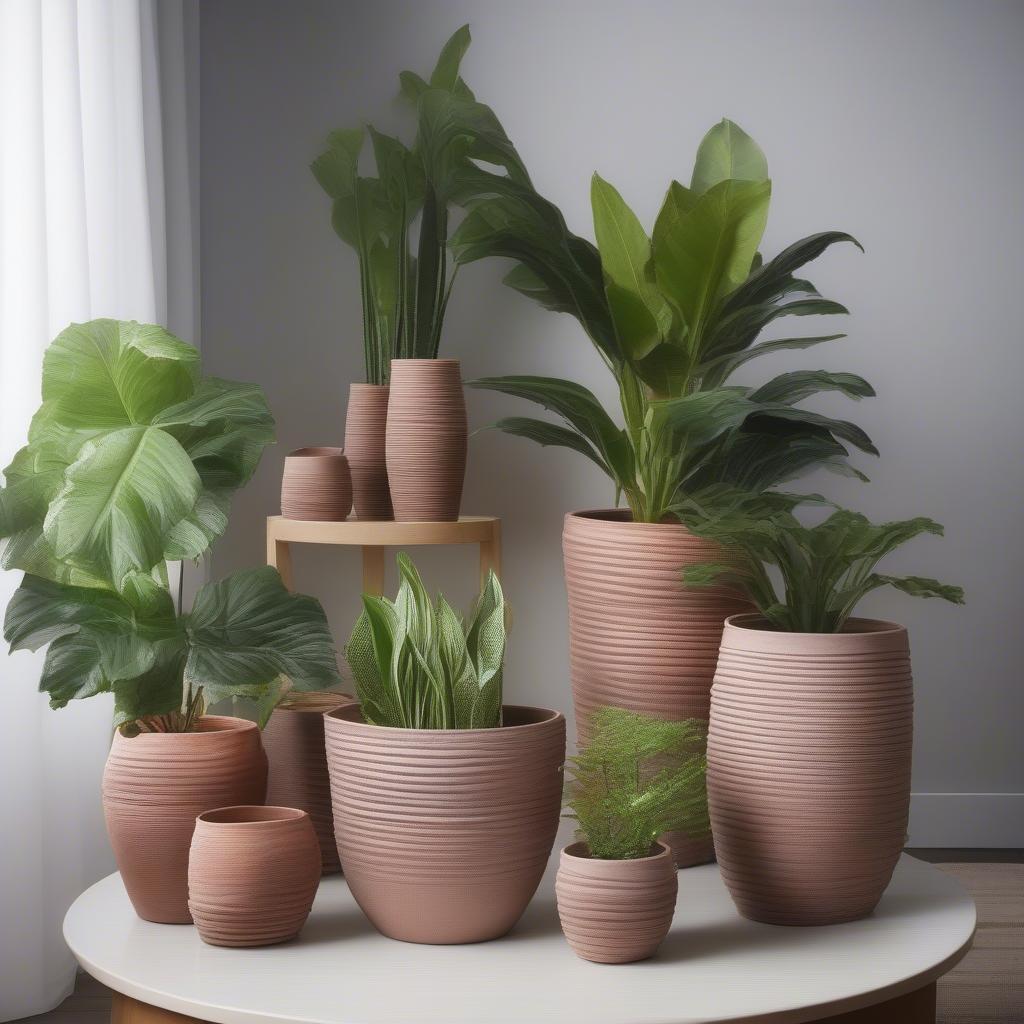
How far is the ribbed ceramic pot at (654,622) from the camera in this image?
1.59 metres

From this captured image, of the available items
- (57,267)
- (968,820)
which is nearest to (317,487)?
(57,267)

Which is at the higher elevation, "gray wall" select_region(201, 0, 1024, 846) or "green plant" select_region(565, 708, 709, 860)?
"gray wall" select_region(201, 0, 1024, 846)

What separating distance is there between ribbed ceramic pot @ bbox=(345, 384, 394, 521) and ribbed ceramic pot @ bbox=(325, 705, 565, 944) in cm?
86

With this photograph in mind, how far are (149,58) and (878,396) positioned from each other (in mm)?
1472

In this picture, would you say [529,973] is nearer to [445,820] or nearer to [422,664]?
[445,820]

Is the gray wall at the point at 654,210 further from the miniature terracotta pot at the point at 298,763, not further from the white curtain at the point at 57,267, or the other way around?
the miniature terracotta pot at the point at 298,763

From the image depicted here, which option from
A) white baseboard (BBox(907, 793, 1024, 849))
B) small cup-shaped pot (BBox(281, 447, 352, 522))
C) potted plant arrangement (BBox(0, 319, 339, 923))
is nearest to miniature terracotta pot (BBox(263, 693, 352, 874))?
potted plant arrangement (BBox(0, 319, 339, 923))

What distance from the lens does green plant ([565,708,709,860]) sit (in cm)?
126

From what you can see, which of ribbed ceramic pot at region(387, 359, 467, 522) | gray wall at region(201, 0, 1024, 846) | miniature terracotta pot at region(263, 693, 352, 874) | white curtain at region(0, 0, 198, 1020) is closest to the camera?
miniature terracotta pot at region(263, 693, 352, 874)

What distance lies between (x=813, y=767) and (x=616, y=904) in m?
0.26

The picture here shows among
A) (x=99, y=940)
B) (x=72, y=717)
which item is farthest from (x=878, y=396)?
(x=99, y=940)

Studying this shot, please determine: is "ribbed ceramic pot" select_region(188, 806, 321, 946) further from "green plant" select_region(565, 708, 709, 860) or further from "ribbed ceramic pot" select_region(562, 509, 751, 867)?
"ribbed ceramic pot" select_region(562, 509, 751, 867)

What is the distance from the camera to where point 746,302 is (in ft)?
5.65

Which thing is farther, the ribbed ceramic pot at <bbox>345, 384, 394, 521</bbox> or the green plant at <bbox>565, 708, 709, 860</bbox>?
the ribbed ceramic pot at <bbox>345, 384, 394, 521</bbox>
